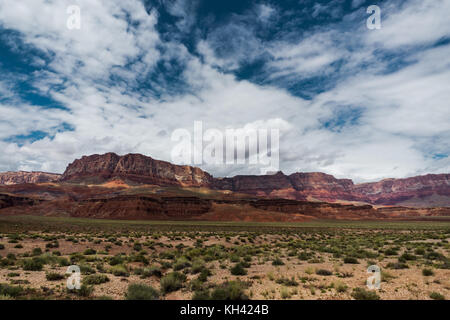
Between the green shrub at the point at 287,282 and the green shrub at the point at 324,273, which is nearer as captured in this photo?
the green shrub at the point at 287,282

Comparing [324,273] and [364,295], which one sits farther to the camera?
[324,273]

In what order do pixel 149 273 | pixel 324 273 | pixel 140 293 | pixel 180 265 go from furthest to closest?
pixel 180 265 → pixel 324 273 → pixel 149 273 → pixel 140 293

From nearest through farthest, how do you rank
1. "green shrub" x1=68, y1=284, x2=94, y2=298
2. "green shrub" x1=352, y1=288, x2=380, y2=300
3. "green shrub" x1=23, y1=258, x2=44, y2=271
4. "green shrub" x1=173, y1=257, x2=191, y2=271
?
"green shrub" x1=352, y1=288, x2=380, y2=300, "green shrub" x1=68, y1=284, x2=94, y2=298, "green shrub" x1=23, y1=258, x2=44, y2=271, "green shrub" x1=173, y1=257, x2=191, y2=271

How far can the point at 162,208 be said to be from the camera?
123 meters

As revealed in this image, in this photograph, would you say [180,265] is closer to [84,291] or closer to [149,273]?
[149,273]

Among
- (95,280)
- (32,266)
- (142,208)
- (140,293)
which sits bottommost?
(142,208)

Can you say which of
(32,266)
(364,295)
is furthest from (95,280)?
(364,295)

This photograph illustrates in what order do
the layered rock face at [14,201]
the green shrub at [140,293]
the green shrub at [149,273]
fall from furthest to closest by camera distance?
1. the layered rock face at [14,201]
2. the green shrub at [149,273]
3. the green shrub at [140,293]

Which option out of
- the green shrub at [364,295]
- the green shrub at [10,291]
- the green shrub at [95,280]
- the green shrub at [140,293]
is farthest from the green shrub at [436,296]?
the green shrub at [10,291]

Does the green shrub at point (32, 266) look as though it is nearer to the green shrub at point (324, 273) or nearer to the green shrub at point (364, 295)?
the green shrub at point (324, 273)

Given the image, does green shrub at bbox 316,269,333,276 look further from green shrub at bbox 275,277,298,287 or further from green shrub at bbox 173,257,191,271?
green shrub at bbox 173,257,191,271

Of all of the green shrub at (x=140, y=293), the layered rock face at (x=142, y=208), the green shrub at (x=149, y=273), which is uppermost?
the green shrub at (x=140, y=293)

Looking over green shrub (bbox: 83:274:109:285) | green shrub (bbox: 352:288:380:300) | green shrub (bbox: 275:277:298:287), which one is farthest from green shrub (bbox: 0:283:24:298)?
green shrub (bbox: 352:288:380:300)
